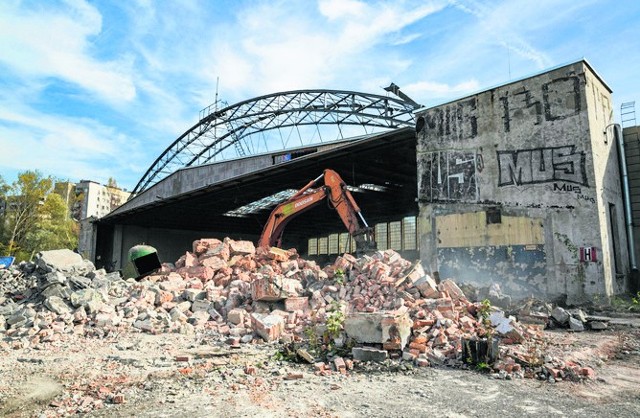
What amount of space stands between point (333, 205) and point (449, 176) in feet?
13.4

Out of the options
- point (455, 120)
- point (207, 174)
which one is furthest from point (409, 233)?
point (455, 120)

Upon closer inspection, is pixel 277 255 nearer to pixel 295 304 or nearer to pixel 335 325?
pixel 295 304

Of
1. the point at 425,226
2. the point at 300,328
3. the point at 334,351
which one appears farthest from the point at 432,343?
the point at 425,226

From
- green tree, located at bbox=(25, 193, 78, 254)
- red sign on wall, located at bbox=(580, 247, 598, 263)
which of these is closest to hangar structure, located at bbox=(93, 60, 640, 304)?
red sign on wall, located at bbox=(580, 247, 598, 263)

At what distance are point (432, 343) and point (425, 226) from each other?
26.5 feet

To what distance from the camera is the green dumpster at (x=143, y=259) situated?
1563 centimetres

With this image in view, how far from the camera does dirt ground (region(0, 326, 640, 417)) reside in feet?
14.7

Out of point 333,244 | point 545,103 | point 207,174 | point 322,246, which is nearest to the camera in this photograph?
point 545,103

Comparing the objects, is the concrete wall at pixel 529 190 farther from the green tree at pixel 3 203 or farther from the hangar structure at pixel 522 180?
the green tree at pixel 3 203

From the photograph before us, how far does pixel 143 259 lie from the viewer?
16047 millimetres

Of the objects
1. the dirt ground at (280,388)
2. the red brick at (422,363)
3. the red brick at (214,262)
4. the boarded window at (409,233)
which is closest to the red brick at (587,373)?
the dirt ground at (280,388)

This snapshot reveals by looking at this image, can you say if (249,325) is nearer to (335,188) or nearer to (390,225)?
(335,188)

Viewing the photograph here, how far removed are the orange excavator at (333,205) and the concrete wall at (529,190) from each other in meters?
2.47

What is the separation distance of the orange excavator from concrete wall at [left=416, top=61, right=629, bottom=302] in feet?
8.12
